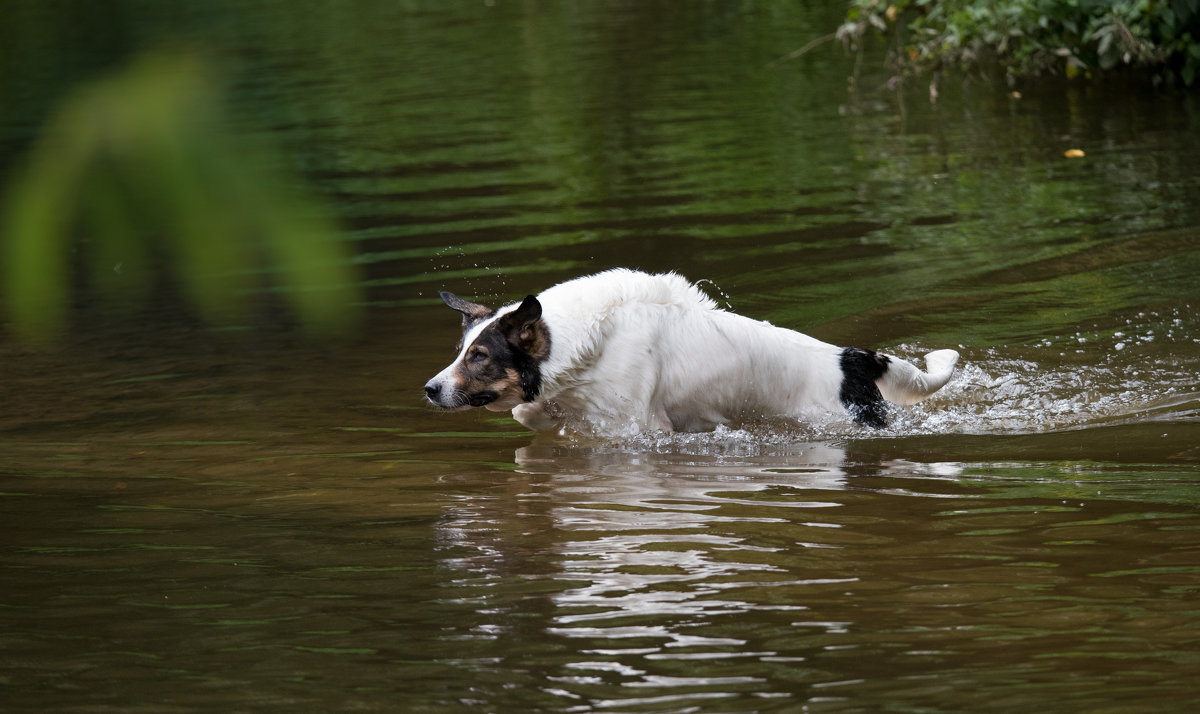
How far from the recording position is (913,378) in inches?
306

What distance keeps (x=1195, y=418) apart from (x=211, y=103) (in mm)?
6700

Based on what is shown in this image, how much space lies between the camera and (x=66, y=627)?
4652 millimetres

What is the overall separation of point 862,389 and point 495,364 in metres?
2.10

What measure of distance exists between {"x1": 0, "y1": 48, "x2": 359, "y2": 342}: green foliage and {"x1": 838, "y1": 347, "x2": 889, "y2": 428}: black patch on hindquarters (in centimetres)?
616

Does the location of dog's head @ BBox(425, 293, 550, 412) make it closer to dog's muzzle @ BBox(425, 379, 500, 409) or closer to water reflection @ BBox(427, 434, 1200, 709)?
dog's muzzle @ BBox(425, 379, 500, 409)

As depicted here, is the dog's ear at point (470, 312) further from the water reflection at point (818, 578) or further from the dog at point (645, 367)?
the water reflection at point (818, 578)

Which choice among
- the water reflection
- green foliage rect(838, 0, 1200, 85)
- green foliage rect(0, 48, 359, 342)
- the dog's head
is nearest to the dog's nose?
the dog's head

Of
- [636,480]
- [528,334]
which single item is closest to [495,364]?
[528,334]

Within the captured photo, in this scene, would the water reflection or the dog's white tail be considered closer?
the water reflection

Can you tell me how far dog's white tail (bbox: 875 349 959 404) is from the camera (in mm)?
7688

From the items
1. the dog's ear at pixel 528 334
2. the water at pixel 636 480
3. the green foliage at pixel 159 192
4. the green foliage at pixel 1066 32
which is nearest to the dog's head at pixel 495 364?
the dog's ear at pixel 528 334

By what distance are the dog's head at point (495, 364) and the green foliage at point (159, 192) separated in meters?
5.56

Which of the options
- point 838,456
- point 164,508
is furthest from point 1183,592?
point 164,508

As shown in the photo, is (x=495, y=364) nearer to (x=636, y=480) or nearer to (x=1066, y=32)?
(x=636, y=480)
